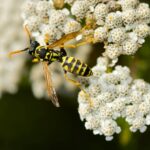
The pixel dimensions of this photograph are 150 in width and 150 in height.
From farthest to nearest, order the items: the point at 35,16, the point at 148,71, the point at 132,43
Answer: the point at 148,71
the point at 35,16
the point at 132,43

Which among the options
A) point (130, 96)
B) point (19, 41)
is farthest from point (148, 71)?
point (19, 41)

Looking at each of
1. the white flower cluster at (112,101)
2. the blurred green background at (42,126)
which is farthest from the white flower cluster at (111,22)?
the blurred green background at (42,126)

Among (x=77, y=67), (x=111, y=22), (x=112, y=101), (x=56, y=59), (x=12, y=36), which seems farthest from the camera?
(x=12, y=36)

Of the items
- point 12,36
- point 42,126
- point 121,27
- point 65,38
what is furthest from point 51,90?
point 42,126

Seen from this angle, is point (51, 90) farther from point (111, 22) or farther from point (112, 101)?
point (111, 22)

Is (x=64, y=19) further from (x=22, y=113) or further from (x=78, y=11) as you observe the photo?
(x=22, y=113)

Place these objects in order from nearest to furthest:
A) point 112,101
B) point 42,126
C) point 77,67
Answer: point 77,67, point 112,101, point 42,126
